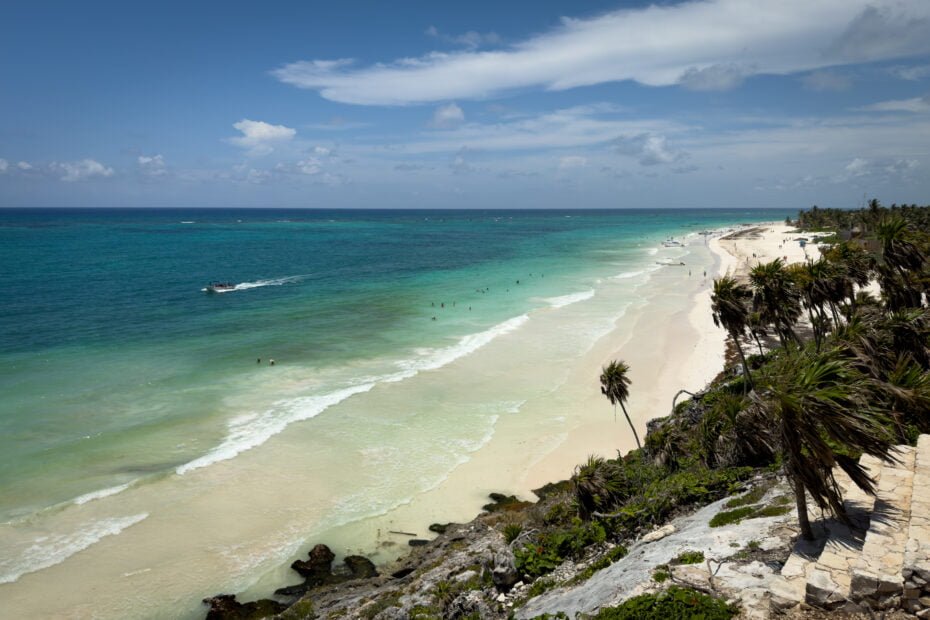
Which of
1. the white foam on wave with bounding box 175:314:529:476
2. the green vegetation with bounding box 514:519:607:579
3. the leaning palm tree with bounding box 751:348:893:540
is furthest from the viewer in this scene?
the white foam on wave with bounding box 175:314:529:476

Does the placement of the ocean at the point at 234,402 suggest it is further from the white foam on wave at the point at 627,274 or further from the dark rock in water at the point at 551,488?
the white foam on wave at the point at 627,274

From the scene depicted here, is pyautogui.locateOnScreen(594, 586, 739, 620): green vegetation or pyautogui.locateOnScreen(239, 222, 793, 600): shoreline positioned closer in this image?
pyautogui.locateOnScreen(594, 586, 739, 620): green vegetation

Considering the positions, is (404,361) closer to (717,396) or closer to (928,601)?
(717,396)

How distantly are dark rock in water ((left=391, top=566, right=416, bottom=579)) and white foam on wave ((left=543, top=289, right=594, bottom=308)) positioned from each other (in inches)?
1931

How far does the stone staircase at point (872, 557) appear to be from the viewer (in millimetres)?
9406

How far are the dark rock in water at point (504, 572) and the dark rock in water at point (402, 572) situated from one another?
15.1ft

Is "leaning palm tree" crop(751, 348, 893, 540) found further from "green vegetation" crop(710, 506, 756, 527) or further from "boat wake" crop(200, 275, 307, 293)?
"boat wake" crop(200, 275, 307, 293)

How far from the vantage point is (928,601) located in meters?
9.20

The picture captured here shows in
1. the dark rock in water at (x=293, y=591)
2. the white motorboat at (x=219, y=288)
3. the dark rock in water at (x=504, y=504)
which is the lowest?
the dark rock in water at (x=293, y=591)

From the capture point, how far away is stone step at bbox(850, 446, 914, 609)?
30.9 feet

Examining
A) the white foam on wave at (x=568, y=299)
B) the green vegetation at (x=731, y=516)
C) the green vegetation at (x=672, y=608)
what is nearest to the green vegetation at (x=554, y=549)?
the green vegetation at (x=731, y=516)

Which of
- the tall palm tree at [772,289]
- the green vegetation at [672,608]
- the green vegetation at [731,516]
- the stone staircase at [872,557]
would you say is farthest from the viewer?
the tall palm tree at [772,289]

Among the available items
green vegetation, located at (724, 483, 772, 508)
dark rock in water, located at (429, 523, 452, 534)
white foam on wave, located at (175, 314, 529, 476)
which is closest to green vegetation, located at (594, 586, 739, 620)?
green vegetation, located at (724, 483, 772, 508)

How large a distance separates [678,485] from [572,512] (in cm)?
376
